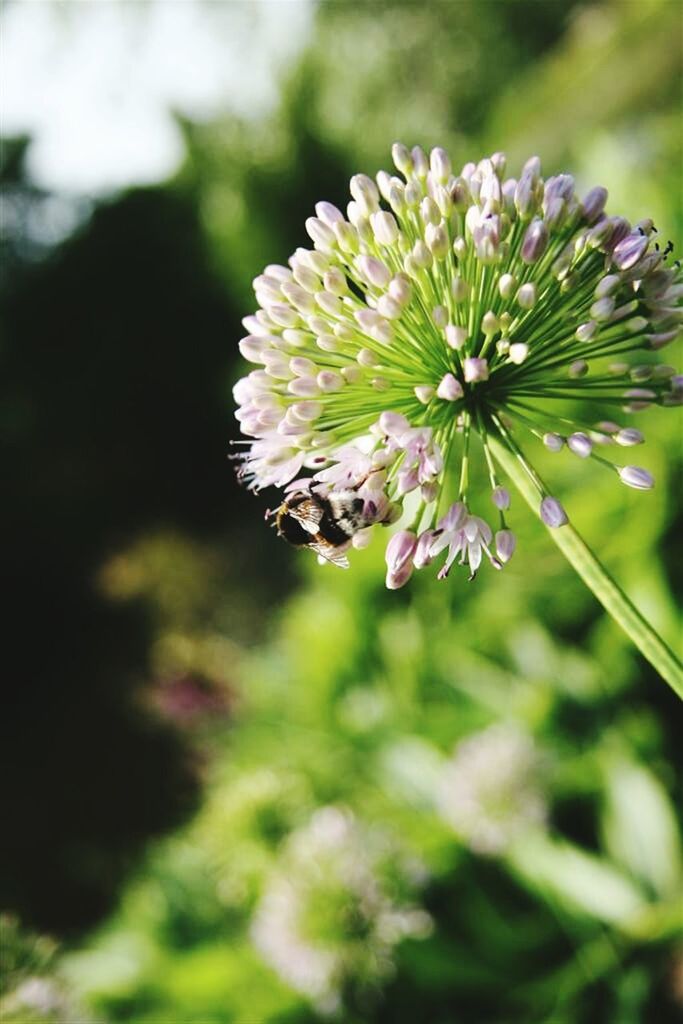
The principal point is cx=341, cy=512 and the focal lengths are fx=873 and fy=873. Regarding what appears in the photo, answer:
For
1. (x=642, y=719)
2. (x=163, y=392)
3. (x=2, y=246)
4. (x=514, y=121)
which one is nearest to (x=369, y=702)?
Result: (x=642, y=719)

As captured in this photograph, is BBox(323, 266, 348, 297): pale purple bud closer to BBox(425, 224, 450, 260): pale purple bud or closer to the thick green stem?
BBox(425, 224, 450, 260): pale purple bud

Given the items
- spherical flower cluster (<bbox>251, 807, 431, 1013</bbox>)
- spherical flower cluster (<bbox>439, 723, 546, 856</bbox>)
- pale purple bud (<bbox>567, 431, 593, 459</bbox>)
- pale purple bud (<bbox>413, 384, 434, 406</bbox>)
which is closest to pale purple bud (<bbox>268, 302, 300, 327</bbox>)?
pale purple bud (<bbox>413, 384, 434, 406</bbox>)

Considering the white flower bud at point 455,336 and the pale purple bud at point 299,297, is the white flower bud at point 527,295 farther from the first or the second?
the pale purple bud at point 299,297

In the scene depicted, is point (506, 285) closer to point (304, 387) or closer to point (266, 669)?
point (304, 387)

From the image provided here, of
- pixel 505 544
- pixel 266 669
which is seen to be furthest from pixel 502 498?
Answer: pixel 266 669

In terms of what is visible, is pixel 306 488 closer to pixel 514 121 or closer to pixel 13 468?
pixel 13 468

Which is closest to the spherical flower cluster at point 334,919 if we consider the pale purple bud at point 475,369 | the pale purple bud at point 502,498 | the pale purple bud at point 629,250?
A: the pale purple bud at point 502,498

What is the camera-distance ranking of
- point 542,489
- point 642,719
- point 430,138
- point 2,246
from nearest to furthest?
point 542,489
point 642,719
point 2,246
point 430,138
